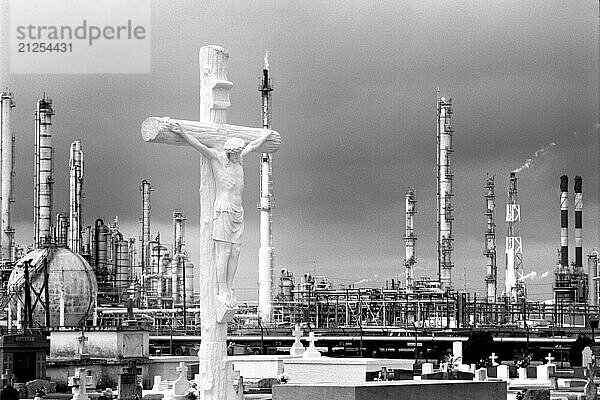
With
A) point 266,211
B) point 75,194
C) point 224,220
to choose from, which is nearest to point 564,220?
point 266,211

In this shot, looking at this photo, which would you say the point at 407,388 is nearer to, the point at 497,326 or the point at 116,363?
the point at 116,363

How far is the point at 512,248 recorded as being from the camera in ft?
303

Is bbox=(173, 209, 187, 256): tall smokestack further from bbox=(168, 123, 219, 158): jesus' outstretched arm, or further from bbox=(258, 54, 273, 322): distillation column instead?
bbox=(168, 123, 219, 158): jesus' outstretched arm

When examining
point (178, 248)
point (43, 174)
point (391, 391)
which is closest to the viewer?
point (391, 391)

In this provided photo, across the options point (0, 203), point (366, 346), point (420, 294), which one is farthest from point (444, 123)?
point (0, 203)

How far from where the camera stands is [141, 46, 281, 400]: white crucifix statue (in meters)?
14.6

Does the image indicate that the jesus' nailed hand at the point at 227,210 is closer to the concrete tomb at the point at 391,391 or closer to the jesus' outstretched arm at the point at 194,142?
the jesus' outstretched arm at the point at 194,142

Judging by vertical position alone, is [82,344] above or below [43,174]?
below

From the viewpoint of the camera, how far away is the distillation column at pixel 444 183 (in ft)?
274

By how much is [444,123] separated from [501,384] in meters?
68.2

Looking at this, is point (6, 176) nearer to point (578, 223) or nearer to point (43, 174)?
point (43, 174)

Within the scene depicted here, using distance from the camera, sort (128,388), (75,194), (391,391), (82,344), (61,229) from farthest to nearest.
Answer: (61,229)
(75,194)
(82,344)
(128,388)
(391,391)

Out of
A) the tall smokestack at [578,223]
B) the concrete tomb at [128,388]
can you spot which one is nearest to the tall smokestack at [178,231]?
the tall smokestack at [578,223]

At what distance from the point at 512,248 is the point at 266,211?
76.4ft
